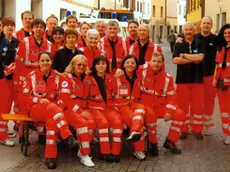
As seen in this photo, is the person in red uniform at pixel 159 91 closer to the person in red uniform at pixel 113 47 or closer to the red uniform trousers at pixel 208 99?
the person in red uniform at pixel 113 47

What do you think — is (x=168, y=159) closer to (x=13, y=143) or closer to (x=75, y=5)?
(x=13, y=143)

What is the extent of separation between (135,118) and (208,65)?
218 cm

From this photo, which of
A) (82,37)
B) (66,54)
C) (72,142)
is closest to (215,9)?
(82,37)

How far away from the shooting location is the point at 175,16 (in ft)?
265

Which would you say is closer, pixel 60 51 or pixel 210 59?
pixel 60 51

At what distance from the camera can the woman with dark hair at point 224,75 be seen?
7875mm

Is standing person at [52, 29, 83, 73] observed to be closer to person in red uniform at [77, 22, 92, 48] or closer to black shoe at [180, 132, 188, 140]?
person in red uniform at [77, 22, 92, 48]

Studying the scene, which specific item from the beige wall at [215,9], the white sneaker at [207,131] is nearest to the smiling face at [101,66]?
the white sneaker at [207,131]

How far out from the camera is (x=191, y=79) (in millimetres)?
8102

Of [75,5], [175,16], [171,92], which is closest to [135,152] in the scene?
[171,92]

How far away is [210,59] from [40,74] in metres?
3.00

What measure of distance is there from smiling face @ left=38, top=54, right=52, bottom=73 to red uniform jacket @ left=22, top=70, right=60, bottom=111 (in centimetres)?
7

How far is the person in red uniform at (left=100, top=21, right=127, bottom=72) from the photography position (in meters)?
8.25

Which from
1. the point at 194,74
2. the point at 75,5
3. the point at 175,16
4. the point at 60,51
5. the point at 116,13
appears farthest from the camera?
the point at 175,16
